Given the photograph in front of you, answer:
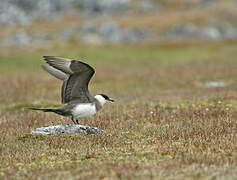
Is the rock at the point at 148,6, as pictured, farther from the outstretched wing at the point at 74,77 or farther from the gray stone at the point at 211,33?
the outstretched wing at the point at 74,77

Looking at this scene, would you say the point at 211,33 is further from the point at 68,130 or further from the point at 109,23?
the point at 68,130

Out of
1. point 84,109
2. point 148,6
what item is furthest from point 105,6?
point 84,109

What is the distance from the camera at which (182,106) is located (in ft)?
55.6

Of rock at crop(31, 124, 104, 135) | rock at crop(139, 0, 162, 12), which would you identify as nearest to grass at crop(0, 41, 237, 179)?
rock at crop(31, 124, 104, 135)

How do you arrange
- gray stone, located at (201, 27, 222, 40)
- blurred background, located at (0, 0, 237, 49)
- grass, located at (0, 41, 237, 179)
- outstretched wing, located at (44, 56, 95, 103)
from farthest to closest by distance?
1. gray stone, located at (201, 27, 222, 40)
2. blurred background, located at (0, 0, 237, 49)
3. outstretched wing, located at (44, 56, 95, 103)
4. grass, located at (0, 41, 237, 179)

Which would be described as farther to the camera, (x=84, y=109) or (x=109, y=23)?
(x=109, y=23)

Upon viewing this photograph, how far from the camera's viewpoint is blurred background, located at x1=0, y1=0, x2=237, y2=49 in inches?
2576

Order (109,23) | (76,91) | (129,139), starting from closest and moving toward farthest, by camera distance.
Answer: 1. (129,139)
2. (76,91)
3. (109,23)

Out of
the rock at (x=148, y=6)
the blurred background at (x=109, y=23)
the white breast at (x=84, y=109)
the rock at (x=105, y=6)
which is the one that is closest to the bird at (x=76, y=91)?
the white breast at (x=84, y=109)

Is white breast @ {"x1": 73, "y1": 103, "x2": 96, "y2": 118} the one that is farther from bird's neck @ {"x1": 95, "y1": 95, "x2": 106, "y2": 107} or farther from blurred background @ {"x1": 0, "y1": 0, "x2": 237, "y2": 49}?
blurred background @ {"x1": 0, "y1": 0, "x2": 237, "y2": 49}

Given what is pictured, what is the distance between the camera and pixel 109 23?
249 ft

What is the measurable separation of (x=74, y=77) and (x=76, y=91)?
16.9 inches

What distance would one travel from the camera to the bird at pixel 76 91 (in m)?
11.0

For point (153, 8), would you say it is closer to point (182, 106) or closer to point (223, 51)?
point (223, 51)
